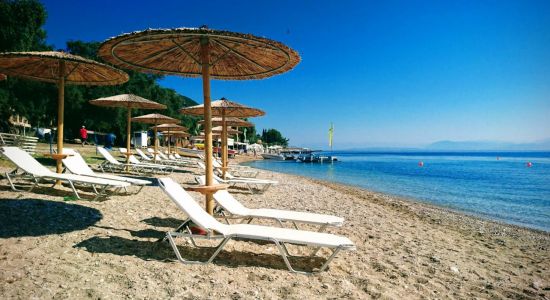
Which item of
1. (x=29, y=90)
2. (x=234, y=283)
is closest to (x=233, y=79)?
(x=234, y=283)

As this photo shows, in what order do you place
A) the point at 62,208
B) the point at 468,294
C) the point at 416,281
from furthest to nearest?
the point at 62,208, the point at 416,281, the point at 468,294

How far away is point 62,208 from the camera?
17.9 ft

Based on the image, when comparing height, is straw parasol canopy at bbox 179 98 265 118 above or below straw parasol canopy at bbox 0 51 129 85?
below

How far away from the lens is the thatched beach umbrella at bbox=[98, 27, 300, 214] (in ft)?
12.9

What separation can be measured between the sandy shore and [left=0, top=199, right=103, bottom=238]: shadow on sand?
0.01 meters

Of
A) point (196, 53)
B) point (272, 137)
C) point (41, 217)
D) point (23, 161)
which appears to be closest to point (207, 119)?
point (196, 53)

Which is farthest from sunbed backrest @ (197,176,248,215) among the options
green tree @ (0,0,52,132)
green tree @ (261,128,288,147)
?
green tree @ (261,128,288,147)

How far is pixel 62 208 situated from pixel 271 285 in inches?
160

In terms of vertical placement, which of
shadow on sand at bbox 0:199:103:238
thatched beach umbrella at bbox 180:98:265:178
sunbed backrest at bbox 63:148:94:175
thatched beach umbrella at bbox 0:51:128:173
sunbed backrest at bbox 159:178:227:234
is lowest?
shadow on sand at bbox 0:199:103:238

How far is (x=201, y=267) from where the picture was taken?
12.2 ft

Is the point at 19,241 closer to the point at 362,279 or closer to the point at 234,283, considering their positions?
the point at 234,283

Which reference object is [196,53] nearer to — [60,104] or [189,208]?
[189,208]

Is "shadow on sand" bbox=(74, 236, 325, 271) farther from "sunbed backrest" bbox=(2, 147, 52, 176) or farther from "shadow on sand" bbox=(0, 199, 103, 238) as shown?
"sunbed backrest" bbox=(2, 147, 52, 176)

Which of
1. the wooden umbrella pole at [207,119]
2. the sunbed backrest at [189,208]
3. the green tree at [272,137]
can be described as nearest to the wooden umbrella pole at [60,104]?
the wooden umbrella pole at [207,119]
